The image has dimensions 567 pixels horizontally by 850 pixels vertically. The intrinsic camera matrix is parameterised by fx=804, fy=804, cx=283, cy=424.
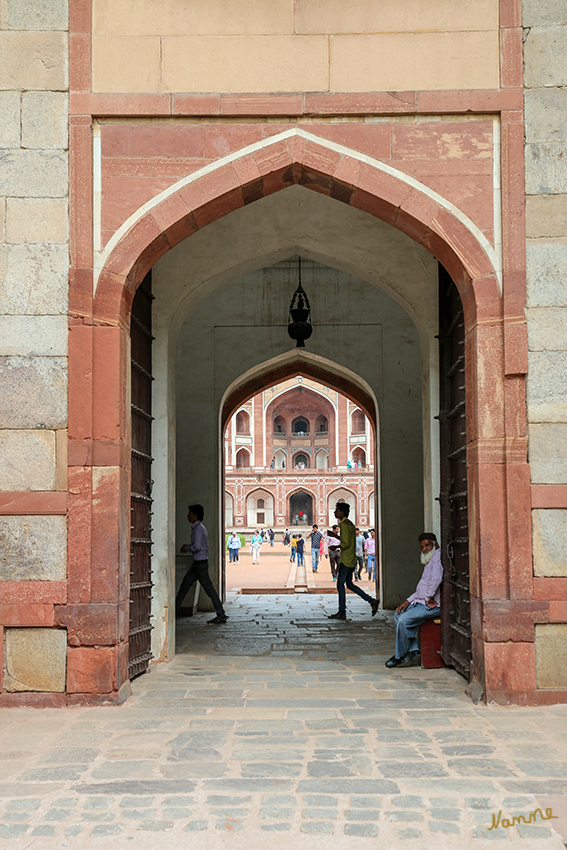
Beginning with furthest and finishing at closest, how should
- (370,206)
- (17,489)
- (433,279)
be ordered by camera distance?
(433,279) → (370,206) → (17,489)

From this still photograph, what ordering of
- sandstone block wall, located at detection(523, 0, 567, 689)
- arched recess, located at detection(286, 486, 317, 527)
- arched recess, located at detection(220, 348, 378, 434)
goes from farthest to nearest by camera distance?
arched recess, located at detection(286, 486, 317, 527) → arched recess, located at detection(220, 348, 378, 434) → sandstone block wall, located at detection(523, 0, 567, 689)

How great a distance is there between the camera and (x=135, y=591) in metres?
5.45

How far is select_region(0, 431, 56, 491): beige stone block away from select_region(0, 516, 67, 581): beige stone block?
202mm

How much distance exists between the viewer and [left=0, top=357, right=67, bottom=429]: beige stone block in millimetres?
4816

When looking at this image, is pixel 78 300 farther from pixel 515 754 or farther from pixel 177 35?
pixel 515 754

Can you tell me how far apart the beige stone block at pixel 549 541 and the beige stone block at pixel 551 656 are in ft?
1.05

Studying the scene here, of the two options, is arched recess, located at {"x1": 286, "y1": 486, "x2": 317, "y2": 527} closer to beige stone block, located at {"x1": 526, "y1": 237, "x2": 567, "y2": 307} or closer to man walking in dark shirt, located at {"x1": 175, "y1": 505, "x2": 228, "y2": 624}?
man walking in dark shirt, located at {"x1": 175, "y1": 505, "x2": 228, "y2": 624}

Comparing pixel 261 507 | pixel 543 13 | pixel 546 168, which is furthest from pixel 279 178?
pixel 261 507

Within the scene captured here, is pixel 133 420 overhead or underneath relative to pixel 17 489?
overhead

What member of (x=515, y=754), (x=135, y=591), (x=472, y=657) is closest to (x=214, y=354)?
(x=135, y=591)

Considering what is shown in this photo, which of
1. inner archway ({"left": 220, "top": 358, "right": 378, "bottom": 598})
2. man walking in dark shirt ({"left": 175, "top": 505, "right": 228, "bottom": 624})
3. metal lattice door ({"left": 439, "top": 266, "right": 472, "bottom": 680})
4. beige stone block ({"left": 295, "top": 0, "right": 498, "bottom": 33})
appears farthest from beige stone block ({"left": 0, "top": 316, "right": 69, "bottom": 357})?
inner archway ({"left": 220, "top": 358, "right": 378, "bottom": 598})

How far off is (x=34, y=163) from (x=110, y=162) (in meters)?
0.46

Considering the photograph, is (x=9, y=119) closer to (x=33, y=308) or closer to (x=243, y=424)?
(x=33, y=308)

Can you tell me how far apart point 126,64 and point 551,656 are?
→ 441 cm
